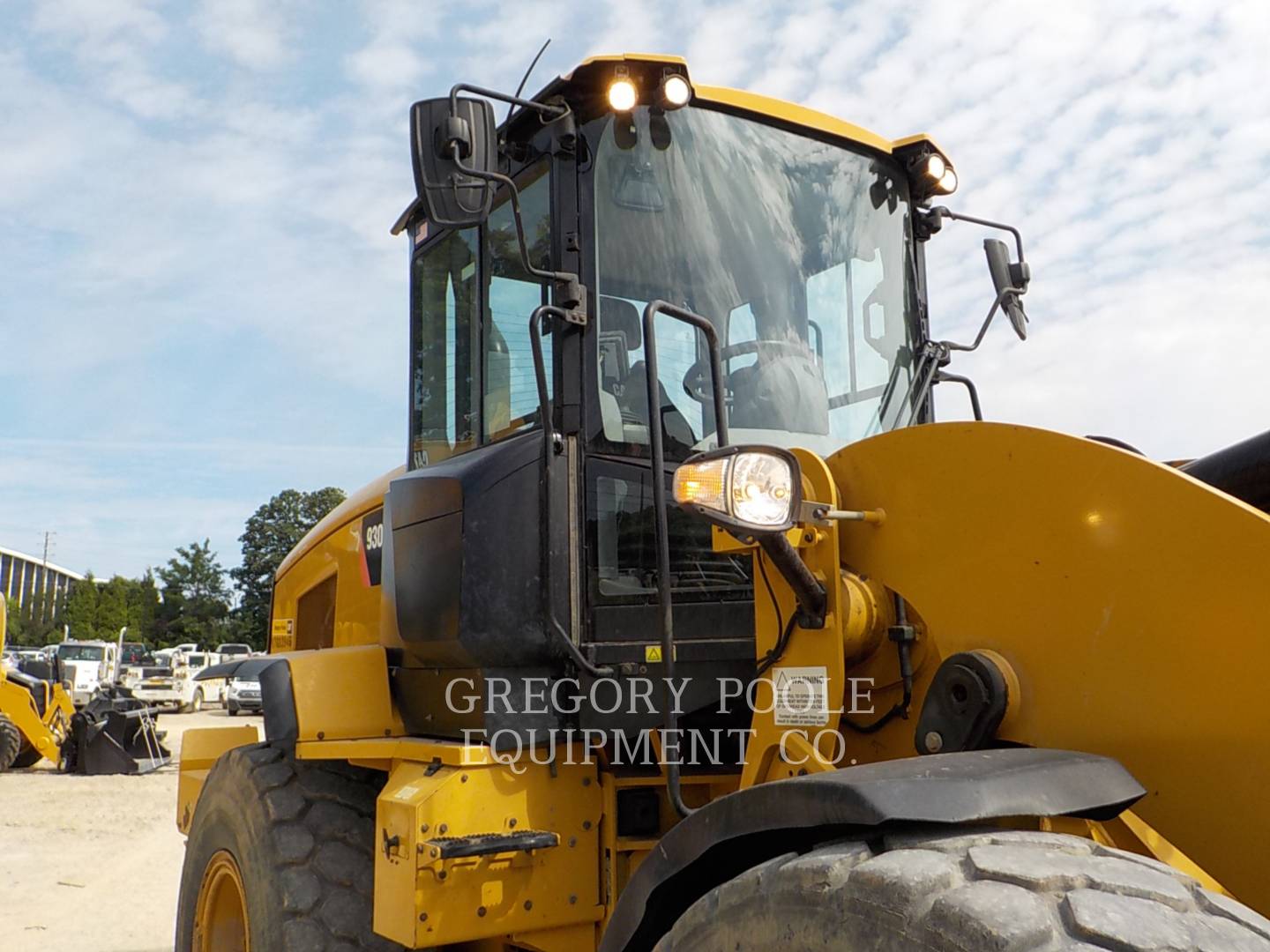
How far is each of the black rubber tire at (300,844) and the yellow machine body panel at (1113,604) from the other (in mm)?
2044

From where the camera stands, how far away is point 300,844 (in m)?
3.70

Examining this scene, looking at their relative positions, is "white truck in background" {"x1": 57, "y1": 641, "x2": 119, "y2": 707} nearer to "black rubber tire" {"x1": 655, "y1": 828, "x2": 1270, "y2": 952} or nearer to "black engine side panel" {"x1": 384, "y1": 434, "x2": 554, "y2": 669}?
"black engine side panel" {"x1": 384, "y1": 434, "x2": 554, "y2": 669}

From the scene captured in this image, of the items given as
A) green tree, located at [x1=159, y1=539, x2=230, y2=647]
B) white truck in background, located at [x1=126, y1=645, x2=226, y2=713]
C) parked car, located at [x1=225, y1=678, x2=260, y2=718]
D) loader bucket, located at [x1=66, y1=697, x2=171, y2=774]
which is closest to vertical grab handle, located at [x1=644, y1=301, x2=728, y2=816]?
loader bucket, located at [x1=66, y1=697, x2=171, y2=774]

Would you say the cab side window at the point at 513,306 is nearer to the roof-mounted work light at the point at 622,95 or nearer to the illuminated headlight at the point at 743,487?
the roof-mounted work light at the point at 622,95

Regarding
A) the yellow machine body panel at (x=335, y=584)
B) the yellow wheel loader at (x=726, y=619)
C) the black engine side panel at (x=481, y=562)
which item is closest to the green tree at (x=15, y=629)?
the yellow machine body panel at (x=335, y=584)

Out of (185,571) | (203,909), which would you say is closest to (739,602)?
(203,909)

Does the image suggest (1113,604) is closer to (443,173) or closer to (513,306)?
(443,173)

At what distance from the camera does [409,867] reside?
3059 mm

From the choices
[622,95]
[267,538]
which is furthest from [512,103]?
[267,538]

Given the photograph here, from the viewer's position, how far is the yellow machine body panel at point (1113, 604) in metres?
1.88

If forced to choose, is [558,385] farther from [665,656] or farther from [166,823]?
[166,823]

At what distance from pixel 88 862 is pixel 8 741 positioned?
22.6ft

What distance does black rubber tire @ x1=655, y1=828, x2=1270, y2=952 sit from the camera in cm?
148

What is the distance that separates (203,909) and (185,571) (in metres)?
75.8
